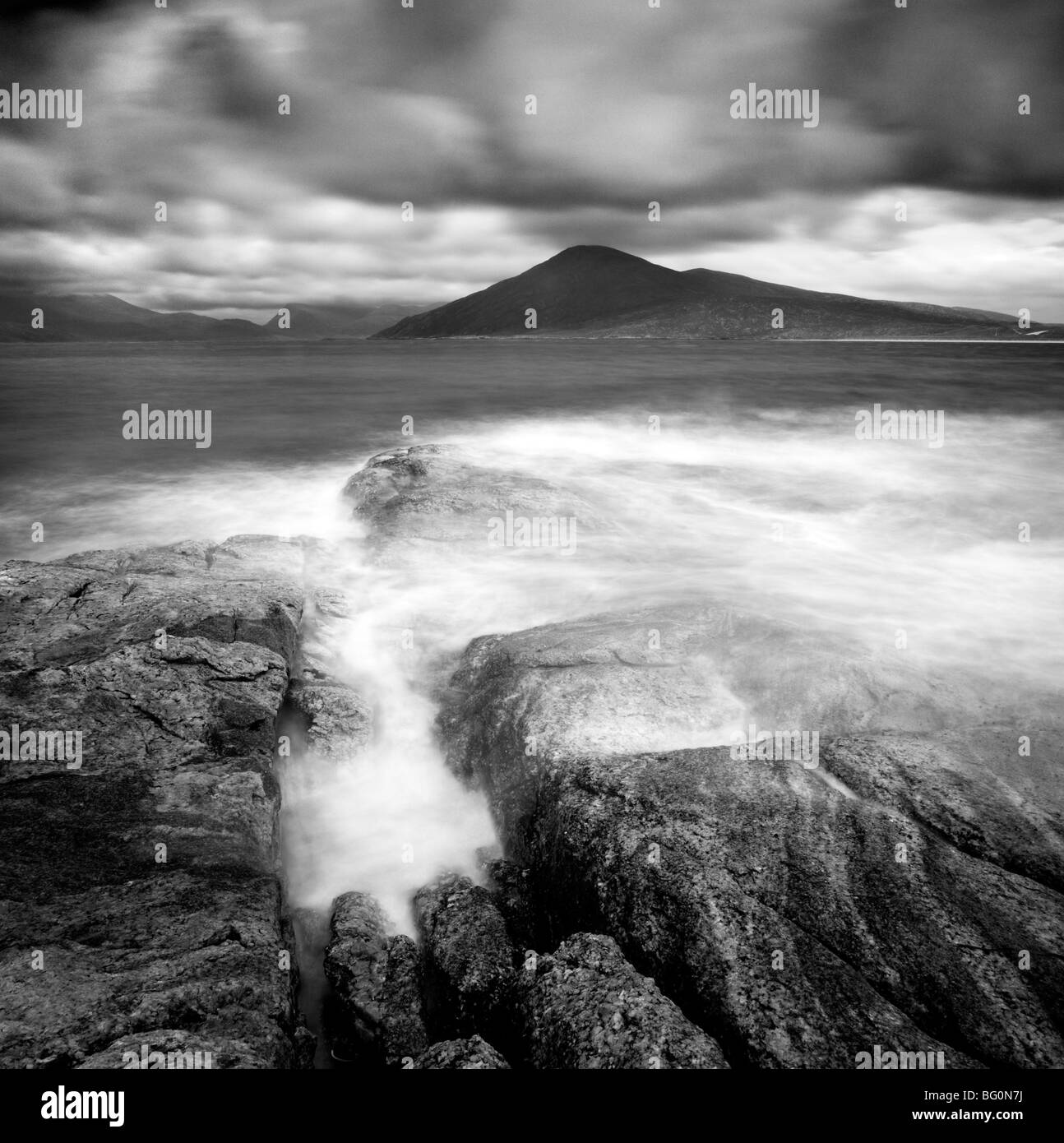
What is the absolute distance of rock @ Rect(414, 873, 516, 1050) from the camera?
478 cm

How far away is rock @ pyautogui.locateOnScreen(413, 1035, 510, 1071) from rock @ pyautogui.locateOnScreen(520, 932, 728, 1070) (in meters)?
0.30

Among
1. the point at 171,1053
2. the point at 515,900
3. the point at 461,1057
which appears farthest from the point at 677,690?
the point at 171,1053

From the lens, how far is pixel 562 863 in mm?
5762

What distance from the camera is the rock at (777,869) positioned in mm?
4184

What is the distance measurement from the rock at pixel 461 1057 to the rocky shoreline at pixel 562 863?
0.02 m

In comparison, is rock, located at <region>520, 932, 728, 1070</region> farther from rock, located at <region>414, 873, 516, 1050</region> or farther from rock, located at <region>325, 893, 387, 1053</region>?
rock, located at <region>325, 893, 387, 1053</region>

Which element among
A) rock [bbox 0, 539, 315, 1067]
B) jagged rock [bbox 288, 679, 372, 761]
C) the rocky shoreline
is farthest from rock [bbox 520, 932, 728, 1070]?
jagged rock [bbox 288, 679, 372, 761]

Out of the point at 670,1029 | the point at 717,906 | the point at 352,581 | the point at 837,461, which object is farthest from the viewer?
the point at 837,461

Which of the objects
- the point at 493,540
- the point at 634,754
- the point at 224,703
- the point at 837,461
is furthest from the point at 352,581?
the point at 837,461

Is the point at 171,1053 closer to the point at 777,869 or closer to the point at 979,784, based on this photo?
the point at 777,869

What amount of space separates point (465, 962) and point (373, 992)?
72 centimetres
